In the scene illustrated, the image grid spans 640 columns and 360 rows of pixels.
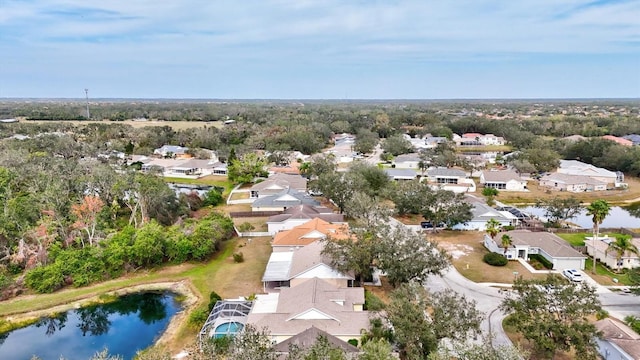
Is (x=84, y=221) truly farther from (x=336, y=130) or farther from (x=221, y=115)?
(x=221, y=115)

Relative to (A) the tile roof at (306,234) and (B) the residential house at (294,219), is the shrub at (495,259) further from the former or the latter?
(B) the residential house at (294,219)

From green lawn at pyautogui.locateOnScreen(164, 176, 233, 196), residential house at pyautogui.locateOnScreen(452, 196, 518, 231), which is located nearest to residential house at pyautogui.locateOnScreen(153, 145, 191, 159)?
green lawn at pyautogui.locateOnScreen(164, 176, 233, 196)

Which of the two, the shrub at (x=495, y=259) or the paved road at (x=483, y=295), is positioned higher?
the shrub at (x=495, y=259)

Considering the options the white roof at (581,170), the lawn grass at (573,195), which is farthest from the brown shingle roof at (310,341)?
the white roof at (581,170)

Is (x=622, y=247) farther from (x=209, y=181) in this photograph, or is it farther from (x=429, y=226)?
(x=209, y=181)

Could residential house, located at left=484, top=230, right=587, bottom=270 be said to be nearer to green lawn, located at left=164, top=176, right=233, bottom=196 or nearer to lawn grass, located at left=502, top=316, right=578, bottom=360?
lawn grass, located at left=502, top=316, right=578, bottom=360

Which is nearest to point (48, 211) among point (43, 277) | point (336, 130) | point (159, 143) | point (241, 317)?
point (43, 277)

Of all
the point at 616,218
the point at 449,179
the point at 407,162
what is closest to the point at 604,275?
the point at 616,218
